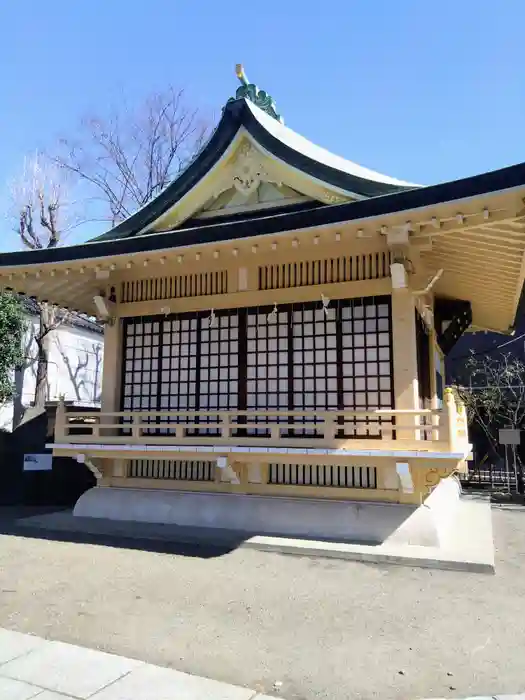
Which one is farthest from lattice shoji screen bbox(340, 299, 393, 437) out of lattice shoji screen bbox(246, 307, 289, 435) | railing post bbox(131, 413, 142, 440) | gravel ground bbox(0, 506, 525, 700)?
railing post bbox(131, 413, 142, 440)

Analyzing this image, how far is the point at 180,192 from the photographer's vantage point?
10945 mm

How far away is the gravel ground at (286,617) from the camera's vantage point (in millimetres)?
4496

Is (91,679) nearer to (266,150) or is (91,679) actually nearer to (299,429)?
(299,429)

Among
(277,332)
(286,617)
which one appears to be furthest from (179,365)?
(286,617)

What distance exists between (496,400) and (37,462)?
49.4ft

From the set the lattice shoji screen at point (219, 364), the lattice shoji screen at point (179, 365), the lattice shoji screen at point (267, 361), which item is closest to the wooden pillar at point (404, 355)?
the lattice shoji screen at point (267, 361)

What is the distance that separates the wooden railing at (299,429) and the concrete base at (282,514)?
1128 millimetres

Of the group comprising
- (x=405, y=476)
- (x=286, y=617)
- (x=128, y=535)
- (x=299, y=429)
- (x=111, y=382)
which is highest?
(x=111, y=382)

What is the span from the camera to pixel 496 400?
18875 mm

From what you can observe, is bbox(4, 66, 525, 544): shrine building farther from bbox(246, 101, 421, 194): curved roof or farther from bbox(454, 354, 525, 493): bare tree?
bbox(454, 354, 525, 493): bare tree

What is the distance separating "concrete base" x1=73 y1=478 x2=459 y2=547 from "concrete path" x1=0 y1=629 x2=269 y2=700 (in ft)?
15.7

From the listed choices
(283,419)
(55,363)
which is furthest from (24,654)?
(55,363)

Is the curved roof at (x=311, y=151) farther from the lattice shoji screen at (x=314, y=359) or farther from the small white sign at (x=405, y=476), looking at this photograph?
the small white sign at (x=405, y=476)

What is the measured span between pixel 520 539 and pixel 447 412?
12.9 feet
